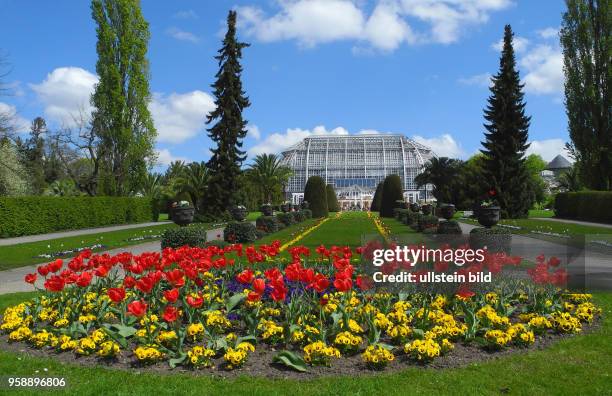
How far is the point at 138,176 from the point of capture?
1471 inches

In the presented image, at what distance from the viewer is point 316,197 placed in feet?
145

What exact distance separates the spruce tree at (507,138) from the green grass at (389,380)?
3465cm

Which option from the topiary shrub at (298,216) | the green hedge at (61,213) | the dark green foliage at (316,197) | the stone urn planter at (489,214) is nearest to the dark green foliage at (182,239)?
the stone urn planter at (489,214)

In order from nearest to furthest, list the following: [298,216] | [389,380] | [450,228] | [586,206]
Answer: [389,380] → [450,228] → [586,206] → [298,216]

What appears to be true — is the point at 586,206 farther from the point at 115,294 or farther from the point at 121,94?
the point at 115,294

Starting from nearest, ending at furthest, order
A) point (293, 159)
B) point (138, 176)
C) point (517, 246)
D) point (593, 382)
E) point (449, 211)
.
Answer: point (593, 382), point (517, 246), point (449, 211), point (138, 176), point (293, 159)

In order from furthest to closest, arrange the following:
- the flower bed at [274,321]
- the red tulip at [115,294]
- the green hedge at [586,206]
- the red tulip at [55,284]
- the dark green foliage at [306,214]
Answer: the dark green foliage at [306,214] < the green hedge at [586,206] < the red tulip at [55,284] < the flower bed at [274,321] < the red tulip at [115,294]

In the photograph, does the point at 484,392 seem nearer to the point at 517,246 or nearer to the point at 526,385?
the point at 526,385

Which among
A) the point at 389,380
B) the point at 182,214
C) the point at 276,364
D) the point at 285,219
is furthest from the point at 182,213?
the point at 285,219

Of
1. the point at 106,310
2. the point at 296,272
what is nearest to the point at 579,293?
the point at 296,272

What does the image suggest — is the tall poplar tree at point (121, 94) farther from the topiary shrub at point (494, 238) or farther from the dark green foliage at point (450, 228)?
the topiary shrub at point (494, 238)

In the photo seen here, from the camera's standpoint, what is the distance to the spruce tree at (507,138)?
37.5 m

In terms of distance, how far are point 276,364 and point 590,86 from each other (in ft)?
123

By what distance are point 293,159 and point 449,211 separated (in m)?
67.5
